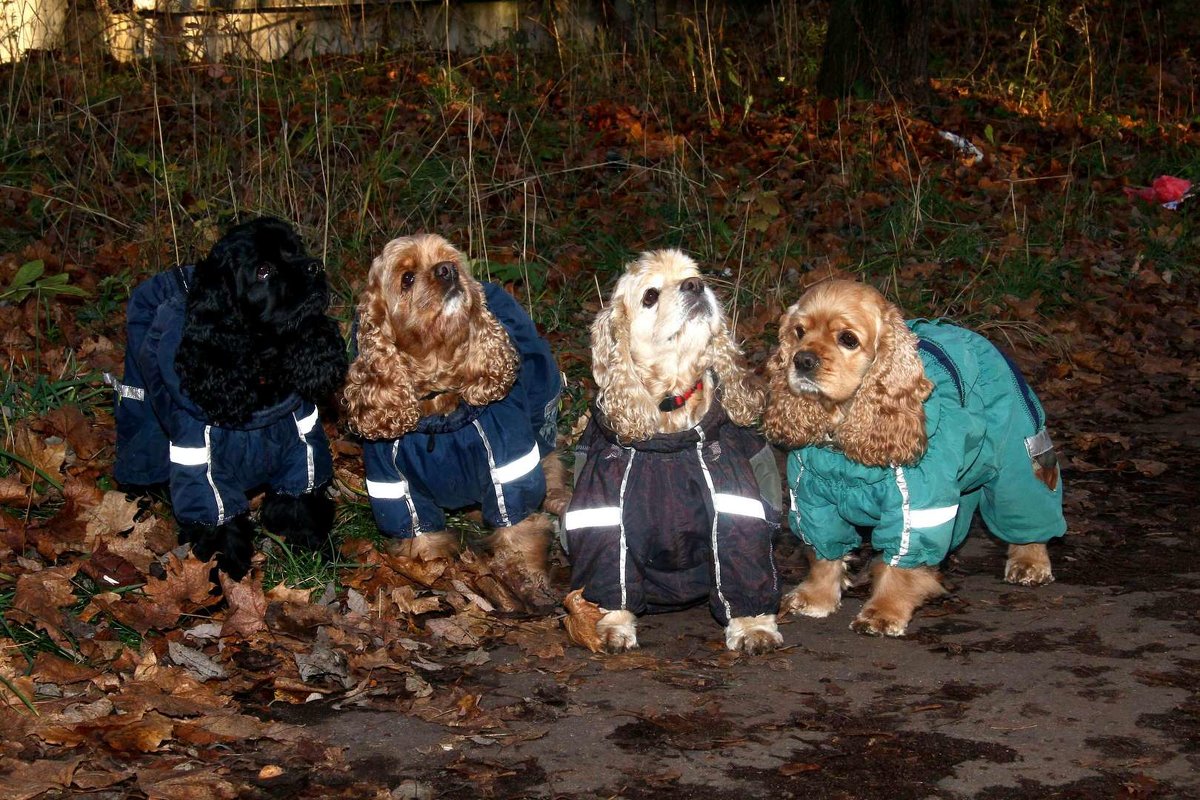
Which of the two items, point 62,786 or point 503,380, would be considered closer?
point 62,786

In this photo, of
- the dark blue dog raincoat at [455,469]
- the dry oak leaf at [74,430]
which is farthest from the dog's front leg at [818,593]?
the dry oak leaf at [74,430]

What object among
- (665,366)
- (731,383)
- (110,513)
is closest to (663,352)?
(665,366)

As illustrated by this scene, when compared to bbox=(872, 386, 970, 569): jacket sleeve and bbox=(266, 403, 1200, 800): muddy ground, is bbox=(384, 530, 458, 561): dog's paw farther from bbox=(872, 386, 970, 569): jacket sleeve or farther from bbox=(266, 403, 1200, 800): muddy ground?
bbox=(872, 386, 970, 569): jacket sleeve

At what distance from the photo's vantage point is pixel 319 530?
5.71m

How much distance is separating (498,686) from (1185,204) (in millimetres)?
9532

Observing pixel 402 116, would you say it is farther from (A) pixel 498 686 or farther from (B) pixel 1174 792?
(B) pixel 1174 792

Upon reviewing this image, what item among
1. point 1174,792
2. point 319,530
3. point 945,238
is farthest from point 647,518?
point 945,238

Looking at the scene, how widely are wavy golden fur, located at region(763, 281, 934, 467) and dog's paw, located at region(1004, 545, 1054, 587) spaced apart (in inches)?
40.0

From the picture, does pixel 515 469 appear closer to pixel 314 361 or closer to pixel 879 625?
pixel 314 361

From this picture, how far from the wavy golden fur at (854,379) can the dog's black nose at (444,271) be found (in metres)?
1.53

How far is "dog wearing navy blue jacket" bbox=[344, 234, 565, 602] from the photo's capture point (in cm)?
564

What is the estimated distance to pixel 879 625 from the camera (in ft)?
16.7

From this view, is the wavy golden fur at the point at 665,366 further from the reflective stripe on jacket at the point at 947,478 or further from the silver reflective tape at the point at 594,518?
the reflective stripe on jacket at the point at 947,478

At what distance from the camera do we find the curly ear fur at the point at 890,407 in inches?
196
